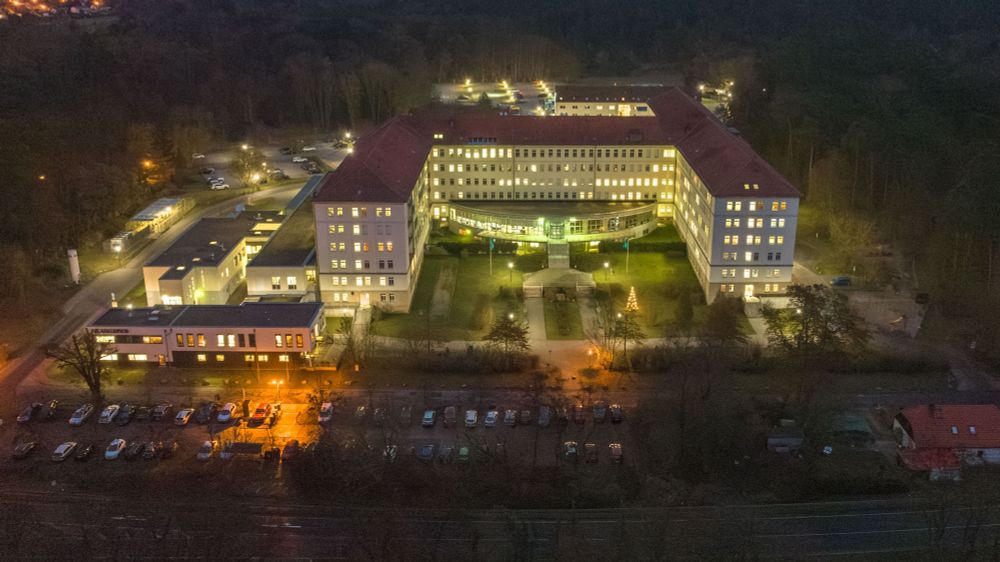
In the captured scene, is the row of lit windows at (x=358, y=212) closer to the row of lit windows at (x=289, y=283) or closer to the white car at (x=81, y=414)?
the row of lit windows at (x=289, y=283)

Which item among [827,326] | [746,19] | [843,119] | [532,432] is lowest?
[532,432]

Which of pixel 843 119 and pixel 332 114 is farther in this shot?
pixel 332 114

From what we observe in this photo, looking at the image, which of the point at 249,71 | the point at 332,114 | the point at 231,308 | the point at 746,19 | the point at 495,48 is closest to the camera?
the point at 231,308

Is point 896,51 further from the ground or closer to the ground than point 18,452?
further from the ground

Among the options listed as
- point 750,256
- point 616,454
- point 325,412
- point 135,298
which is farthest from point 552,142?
point 616,454

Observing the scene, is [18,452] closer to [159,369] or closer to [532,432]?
[159,369]

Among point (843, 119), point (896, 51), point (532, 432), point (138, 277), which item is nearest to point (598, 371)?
point (532, 432)

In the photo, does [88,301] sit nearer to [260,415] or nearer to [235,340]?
[235,340]

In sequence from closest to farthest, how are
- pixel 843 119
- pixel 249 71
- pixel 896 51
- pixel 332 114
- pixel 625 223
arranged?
pixel 625 223 → pixel 843 119 → pixel 896 51 → pixel 332 114 → pixel 249 71
